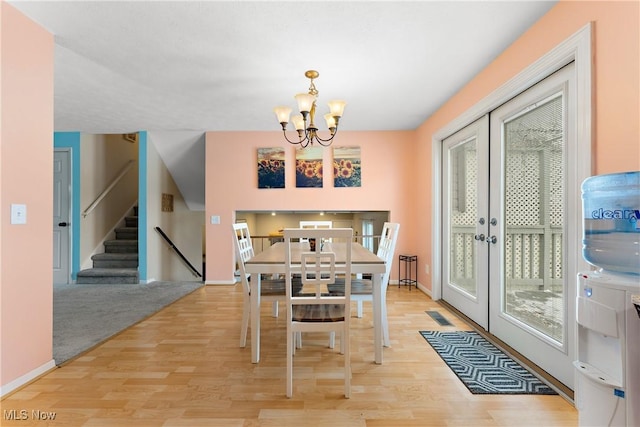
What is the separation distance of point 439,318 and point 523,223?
1345 mm

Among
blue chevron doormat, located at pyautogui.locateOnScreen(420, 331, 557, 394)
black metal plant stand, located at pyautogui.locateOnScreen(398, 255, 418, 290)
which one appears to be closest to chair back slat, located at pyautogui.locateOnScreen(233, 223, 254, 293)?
blue chevron doormat, located at pyautogui.locateOnScreen(420, 331, 557, 394)

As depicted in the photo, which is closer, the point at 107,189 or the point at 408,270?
the point at 408,270

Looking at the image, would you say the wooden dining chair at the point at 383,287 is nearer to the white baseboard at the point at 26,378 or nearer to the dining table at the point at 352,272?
the dining table at the point at 352,272

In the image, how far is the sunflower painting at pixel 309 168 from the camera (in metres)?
4.84

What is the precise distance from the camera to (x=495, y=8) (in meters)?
1.92

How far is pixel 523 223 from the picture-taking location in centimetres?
234

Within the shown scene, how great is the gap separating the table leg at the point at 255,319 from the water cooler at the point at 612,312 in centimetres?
A: 175

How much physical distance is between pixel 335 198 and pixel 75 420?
149 inches

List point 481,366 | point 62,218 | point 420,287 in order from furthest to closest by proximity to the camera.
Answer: point 62,218 < point 420,287 < point 481,366

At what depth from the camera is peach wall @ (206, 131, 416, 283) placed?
484cm

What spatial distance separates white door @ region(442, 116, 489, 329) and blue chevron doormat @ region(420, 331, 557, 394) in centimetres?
37

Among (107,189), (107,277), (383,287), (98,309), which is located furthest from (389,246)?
(107,189)

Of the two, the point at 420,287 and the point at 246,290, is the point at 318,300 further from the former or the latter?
the point at 420,287

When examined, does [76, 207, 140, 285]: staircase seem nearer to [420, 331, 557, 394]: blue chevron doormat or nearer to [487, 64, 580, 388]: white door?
[420, 331, 557, 394]: blue chevron doormat
